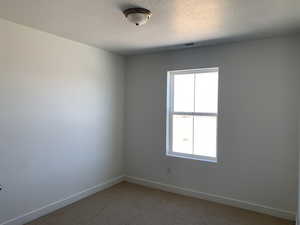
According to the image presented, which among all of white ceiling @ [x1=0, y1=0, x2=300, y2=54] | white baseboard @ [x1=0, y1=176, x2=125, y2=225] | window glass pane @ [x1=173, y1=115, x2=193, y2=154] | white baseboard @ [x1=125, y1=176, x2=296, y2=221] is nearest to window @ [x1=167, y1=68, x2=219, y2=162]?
window glass pane @ [x1=173, y1=115, x2=193, y2=154]

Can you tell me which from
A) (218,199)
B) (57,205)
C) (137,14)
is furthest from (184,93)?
(57,205)

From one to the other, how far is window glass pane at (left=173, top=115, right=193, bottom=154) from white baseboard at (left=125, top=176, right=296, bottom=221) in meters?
0.67

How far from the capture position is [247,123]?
3.30 meters

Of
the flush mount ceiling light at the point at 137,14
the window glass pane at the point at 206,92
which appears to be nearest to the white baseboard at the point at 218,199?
the window glass pane at the point at 206,92

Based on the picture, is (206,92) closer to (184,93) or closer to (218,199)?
(184,93)

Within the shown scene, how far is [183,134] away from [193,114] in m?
0.41

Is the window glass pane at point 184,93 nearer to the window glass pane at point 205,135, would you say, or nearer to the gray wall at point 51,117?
the window glass pane at point 205,135

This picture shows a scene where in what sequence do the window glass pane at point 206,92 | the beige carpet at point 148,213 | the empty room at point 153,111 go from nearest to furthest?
the empty room at point 153,111 → the beige carpet at point 148,213 → the window glass pane at point 206,92

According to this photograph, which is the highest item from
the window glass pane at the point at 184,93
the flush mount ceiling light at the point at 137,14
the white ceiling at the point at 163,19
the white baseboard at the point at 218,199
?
the white ceiling at the point at 163,19

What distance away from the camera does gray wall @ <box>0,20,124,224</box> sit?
2695mm

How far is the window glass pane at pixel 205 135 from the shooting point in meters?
3.67

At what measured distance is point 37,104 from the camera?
2977mm

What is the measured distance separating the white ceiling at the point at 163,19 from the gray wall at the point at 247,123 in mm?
329

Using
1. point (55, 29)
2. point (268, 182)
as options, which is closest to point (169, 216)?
point (268, 182)
